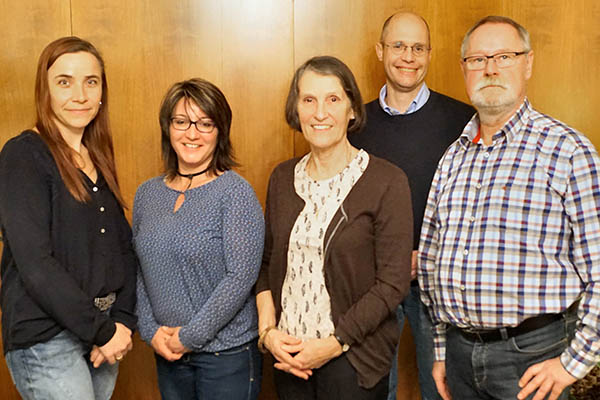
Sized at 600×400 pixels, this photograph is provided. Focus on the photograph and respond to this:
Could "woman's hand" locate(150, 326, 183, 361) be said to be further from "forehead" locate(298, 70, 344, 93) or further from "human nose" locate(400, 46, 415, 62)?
"human nose" locate(400, 46, 415, 62)

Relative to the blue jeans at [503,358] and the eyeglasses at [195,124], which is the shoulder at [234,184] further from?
the blue jeans at [503,358]

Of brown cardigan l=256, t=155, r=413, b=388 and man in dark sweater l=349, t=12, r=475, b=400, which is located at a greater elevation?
man in dark sweater l=349, t=12, r=475, b=400

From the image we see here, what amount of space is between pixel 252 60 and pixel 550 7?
1.64 metres

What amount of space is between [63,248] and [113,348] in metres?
0.36

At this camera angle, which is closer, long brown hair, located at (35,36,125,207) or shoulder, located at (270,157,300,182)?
long brown hair, located at (35,36,125,207)

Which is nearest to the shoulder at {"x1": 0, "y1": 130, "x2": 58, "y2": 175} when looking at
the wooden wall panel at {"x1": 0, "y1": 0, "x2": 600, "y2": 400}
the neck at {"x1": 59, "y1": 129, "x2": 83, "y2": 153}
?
the neck at {"x1": 59, "y1": 129, "x2": 83, "y2": 153}

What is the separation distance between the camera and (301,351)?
180 cm

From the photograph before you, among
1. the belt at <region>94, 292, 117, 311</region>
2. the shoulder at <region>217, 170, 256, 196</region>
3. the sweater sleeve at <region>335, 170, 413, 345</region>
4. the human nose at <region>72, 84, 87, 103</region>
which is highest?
the human nose at <region>72, 84, 87, 103</region>

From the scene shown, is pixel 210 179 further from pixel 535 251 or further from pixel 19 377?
pixel 535 251

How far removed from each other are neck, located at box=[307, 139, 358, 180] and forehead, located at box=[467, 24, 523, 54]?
546 mm

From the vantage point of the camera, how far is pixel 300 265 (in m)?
1.88

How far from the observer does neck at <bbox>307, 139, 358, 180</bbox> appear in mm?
1928

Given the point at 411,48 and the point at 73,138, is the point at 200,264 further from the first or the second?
the point at 411,48

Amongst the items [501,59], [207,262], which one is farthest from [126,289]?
[501,59]
